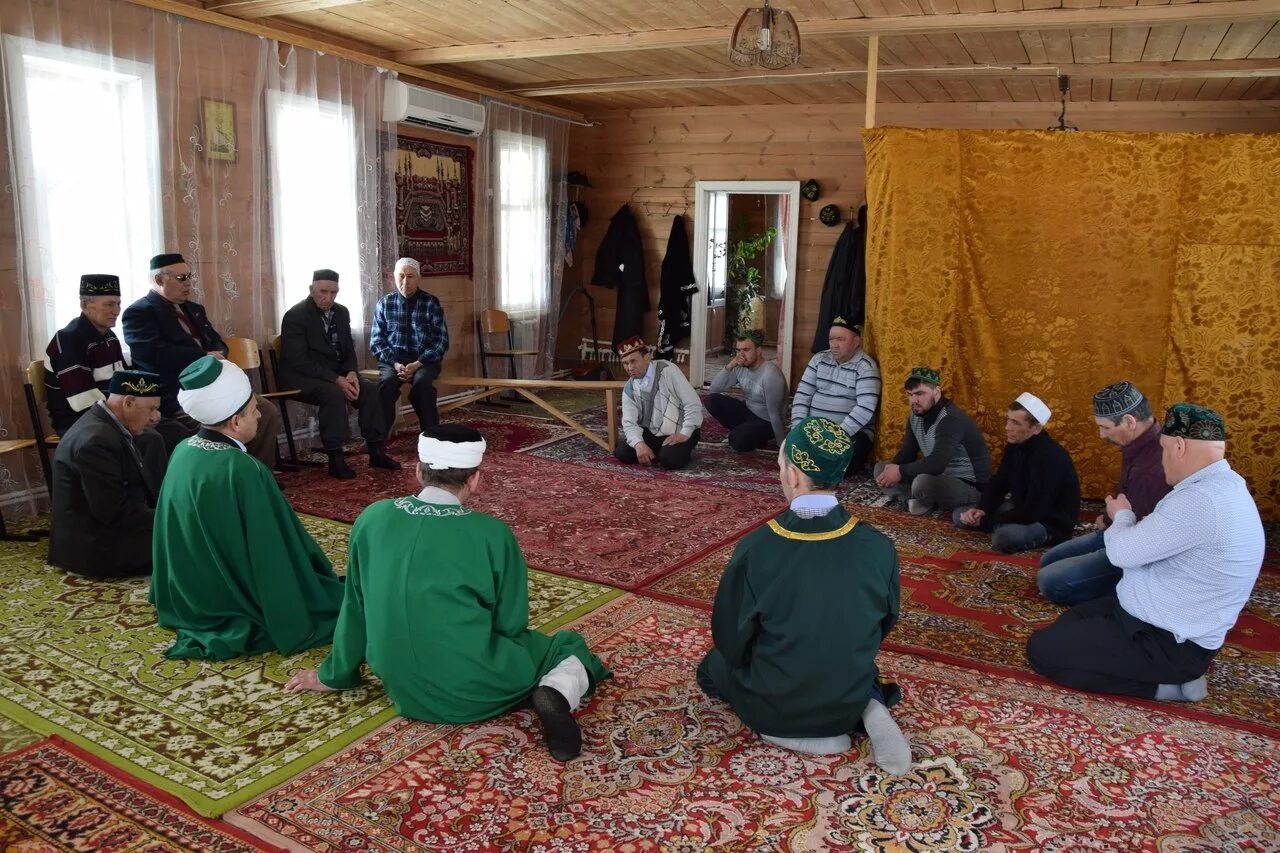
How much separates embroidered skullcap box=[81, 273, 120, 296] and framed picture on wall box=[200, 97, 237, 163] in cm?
118

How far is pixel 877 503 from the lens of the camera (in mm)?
5234

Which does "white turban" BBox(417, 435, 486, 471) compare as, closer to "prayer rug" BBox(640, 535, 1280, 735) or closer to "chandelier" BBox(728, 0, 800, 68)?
"prayer rug" BBox(640, 535, 1280, 735)

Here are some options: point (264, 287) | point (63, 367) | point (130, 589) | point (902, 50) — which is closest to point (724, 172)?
point (902, 50)

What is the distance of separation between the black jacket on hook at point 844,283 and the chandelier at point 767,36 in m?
4.12

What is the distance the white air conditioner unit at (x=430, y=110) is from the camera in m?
6.73

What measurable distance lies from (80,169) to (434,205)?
294 cm

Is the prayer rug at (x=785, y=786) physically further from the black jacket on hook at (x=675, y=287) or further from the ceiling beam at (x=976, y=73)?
the black jacket on hook at (x=675, y=287)

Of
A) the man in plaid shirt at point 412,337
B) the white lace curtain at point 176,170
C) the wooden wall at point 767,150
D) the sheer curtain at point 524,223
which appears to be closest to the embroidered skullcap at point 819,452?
the white lace curtain at point 176,170

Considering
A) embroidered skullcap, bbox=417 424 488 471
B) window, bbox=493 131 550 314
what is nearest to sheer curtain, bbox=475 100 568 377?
window, bbox=493 131 550 314

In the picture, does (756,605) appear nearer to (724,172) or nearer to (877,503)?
(877,503)

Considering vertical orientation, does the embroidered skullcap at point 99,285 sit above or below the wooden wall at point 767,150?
below

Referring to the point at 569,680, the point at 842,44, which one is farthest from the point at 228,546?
the point at 842,44

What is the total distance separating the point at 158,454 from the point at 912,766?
336 centimetres

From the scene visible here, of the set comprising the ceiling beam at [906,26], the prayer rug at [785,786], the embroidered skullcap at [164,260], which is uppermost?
the ceiling beam at [906,26]
